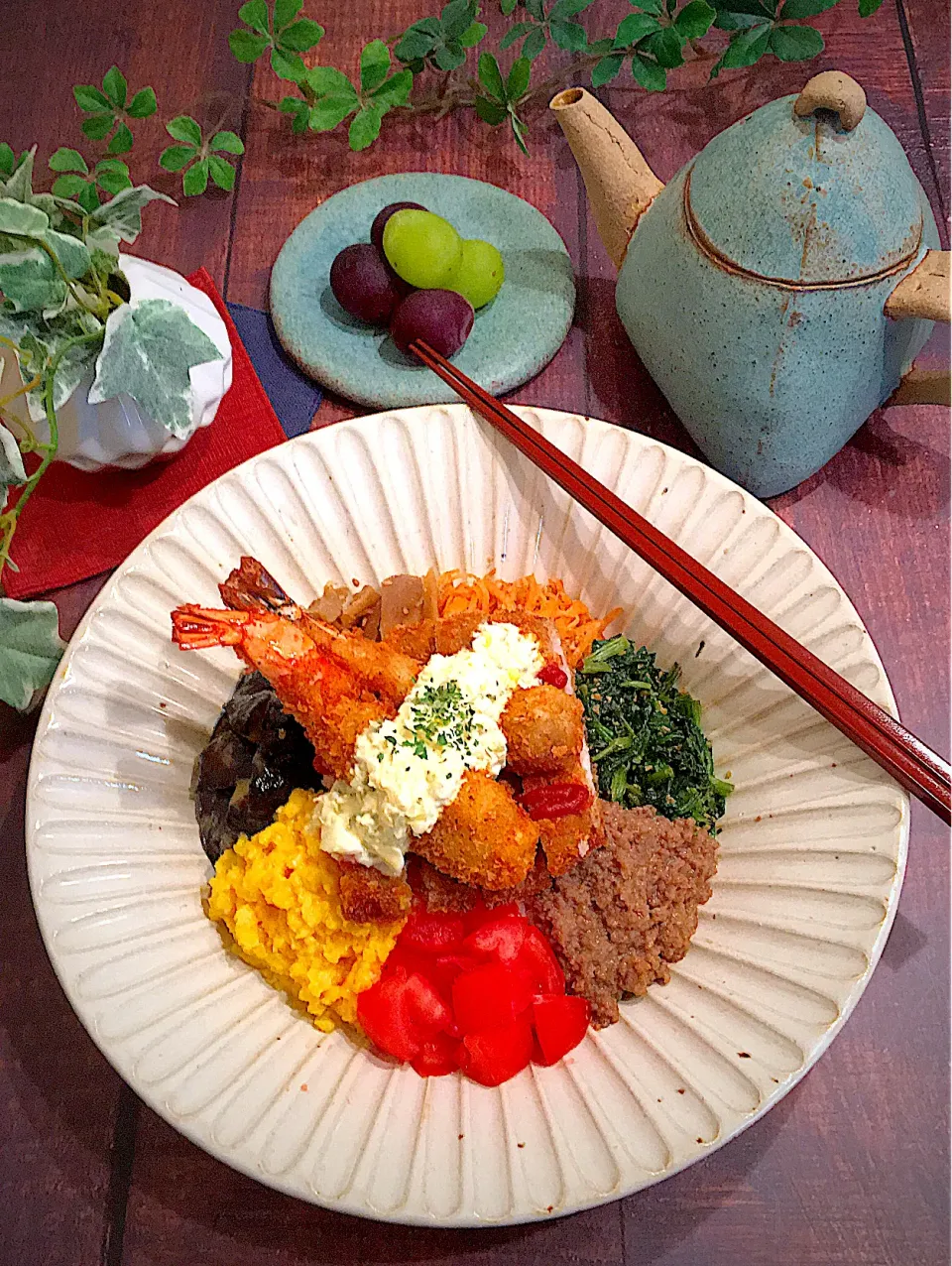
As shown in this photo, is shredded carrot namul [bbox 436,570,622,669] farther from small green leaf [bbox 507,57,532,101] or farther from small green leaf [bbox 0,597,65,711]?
small green leaf [bbox 507,57,532,101]

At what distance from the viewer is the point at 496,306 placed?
2289 millimetres

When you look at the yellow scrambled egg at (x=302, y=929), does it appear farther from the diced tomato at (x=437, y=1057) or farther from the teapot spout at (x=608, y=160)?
the teapot spout at (x=608, y=160)

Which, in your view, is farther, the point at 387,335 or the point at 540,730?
the point at 387,335

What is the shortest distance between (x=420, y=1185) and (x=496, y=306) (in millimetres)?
1797

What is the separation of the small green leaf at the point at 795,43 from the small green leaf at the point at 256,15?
1.29m

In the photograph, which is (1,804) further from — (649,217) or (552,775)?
(649,217)

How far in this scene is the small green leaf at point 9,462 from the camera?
1.57 m

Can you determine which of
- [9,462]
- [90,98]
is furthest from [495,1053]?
[90,98]

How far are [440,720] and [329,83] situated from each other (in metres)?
1.87

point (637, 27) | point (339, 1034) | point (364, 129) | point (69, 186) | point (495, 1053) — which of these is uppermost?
point (637, 27)

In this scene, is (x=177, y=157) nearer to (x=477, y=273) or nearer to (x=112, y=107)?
(x=112, y=107)

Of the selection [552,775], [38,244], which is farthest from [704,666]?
[38,244]

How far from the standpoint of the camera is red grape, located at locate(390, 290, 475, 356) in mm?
2096

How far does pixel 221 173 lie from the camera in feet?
8.22
